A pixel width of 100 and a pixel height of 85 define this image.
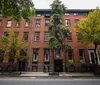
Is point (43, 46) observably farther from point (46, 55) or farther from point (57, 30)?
point (57, 30)

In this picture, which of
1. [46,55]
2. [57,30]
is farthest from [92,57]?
[57,30]

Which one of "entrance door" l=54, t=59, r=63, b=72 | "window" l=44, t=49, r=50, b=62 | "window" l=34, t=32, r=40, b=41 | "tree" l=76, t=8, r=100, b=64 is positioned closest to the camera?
"tree" l=76, t=8, r=100, b=64

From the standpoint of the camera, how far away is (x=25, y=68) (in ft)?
68.7

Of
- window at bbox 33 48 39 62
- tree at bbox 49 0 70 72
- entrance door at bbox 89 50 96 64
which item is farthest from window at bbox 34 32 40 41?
entrance door at bbox 89 50 96 64

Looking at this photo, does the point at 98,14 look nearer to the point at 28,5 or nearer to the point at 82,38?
the point at 82,38

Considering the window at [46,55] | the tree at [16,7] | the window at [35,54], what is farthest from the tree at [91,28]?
the tree at [16,7]

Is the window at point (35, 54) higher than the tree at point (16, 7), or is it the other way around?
the tree at point (16, 7)

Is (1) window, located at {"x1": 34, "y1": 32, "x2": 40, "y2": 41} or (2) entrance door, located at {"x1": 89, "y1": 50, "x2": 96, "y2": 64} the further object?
(1) window, located at {"x1": 34, "y1": 32, "x2": 40, "y2": 41}

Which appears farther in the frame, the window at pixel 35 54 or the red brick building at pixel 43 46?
the window at pixel 35 54

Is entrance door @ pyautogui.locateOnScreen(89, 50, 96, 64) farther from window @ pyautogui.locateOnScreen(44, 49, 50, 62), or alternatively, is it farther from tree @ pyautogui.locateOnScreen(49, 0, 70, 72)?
window @ pyautogui.locateOnScreen(44, 49, 50, 62)

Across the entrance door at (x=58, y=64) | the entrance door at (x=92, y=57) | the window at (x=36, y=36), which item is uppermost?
the window at (x=36, y=36)

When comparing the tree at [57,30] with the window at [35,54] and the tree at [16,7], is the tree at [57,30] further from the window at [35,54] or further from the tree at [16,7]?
the tree at [16,7]

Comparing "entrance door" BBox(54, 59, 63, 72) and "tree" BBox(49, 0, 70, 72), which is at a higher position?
"tree" BBox(49, 0, 70, 72)

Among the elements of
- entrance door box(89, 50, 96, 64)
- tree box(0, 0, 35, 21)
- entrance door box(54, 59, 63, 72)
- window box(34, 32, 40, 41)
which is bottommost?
entrance door box(54, 59, 63, 72)
